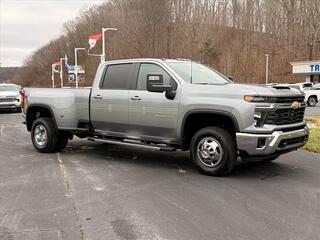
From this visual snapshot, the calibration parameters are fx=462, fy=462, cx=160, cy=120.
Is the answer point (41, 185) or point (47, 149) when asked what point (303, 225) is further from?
point (47, 149)

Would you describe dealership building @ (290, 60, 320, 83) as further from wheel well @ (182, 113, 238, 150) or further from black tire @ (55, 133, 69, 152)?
wheel well @ (182, 113, 238, 150)

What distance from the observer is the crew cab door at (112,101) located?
8.75 m

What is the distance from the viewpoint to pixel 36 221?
5344 mm

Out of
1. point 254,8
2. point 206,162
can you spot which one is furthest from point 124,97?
point 254,8

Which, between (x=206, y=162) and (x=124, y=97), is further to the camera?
(x=124, y=97)

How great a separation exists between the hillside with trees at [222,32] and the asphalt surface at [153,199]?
53.0 metres

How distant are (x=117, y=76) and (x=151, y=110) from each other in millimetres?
1281

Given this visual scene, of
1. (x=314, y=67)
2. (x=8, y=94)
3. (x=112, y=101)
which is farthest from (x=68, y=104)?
(x=314, y=67)

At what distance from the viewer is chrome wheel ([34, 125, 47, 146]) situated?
1020 cm

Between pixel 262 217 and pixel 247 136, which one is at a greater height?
pixel 247 136

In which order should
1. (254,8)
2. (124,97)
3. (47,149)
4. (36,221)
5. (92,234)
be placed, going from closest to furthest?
(92,234), (36,221), (124,97), (47,149), (254,8)

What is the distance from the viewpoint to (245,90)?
7180 mm

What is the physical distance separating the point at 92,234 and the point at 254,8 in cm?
7047

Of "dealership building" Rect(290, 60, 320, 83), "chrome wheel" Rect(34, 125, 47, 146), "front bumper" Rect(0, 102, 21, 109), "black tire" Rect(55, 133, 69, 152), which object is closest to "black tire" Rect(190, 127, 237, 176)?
"black tire" Rect(55, 133, 69, 152)
